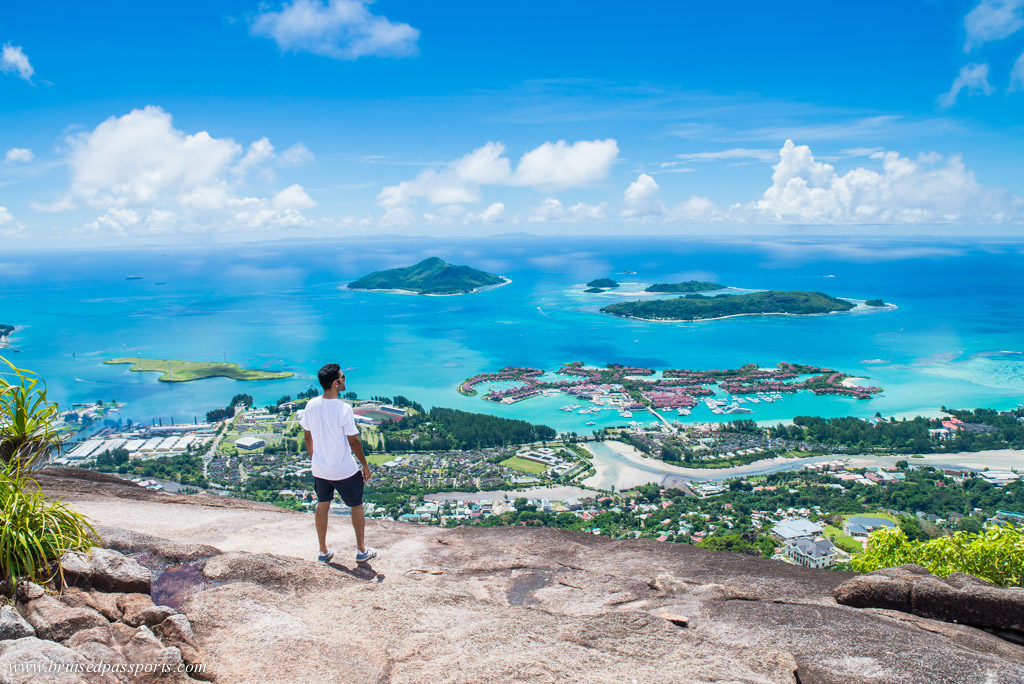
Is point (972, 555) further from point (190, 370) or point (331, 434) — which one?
point (190, 370)

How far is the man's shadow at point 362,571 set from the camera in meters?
3.87

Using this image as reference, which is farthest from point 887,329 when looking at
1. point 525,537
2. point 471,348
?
point 525,537

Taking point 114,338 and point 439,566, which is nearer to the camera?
point 439,566

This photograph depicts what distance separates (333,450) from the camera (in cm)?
400

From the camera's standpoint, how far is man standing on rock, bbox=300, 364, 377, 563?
392 cm

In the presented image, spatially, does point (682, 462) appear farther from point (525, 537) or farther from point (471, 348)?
point (471, 348)

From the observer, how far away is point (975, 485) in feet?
73.8

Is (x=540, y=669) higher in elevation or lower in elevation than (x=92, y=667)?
lower

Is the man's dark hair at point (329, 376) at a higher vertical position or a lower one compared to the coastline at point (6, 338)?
higher

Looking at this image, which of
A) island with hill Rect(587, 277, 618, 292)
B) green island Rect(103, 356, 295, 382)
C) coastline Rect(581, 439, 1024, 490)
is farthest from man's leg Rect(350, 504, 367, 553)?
island with hill Rect(587, 277, 618, 292)

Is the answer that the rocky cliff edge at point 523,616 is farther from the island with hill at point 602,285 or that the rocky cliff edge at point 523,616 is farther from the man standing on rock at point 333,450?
the island with hill at point 602,285

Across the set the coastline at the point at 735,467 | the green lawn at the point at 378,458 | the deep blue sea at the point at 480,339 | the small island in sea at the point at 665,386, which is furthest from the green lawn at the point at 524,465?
the small island in sea at the point at 665,386

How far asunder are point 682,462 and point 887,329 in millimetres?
47494

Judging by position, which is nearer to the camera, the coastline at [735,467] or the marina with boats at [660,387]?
the coastline at [735,467]
